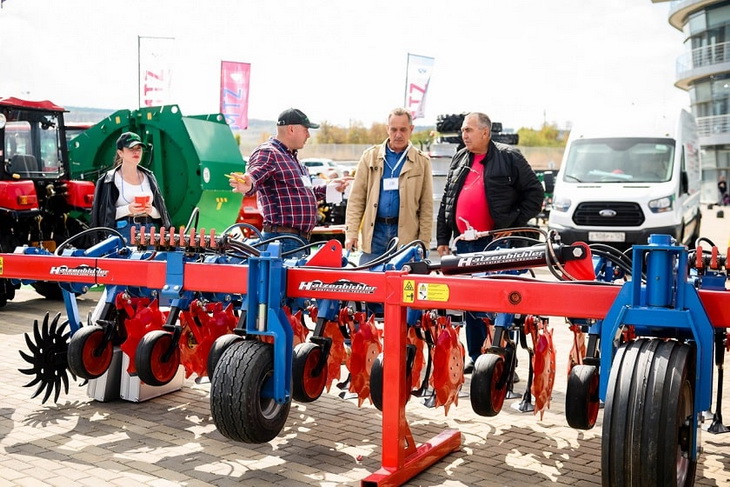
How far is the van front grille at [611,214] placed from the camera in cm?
1267

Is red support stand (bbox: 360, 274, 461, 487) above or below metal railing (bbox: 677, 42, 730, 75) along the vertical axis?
below

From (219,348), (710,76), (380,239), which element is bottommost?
(219,348)

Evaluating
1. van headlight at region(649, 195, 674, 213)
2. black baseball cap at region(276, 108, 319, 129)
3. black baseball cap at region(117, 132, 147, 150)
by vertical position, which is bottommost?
van headlight at region(649, 195, 674, 213)

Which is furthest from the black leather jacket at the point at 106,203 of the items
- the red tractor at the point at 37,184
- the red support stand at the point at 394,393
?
the red tractor at the point at 37,184

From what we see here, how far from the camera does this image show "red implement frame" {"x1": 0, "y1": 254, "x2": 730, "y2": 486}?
3.32 m

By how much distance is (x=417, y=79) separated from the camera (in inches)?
1014

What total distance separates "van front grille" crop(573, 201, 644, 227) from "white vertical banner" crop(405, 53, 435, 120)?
1329 cm

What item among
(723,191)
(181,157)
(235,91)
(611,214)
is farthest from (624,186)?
(723,191)

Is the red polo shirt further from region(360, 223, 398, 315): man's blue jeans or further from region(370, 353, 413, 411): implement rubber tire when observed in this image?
region(370, 353, 413, 411): implement rubber tire

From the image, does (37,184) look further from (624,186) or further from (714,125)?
(714,125)

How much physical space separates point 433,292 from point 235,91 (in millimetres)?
23594

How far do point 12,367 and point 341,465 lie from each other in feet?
10.9

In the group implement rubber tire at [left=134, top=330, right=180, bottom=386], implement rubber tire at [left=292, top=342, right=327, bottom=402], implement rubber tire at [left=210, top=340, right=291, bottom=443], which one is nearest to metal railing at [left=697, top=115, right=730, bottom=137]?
implement rubber tire at [left=292, top=342, right=327, bottom=402]

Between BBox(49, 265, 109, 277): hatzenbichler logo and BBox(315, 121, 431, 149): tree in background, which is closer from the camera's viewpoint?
BBox(49, 265, 109, 277): hatzenbichler logo
